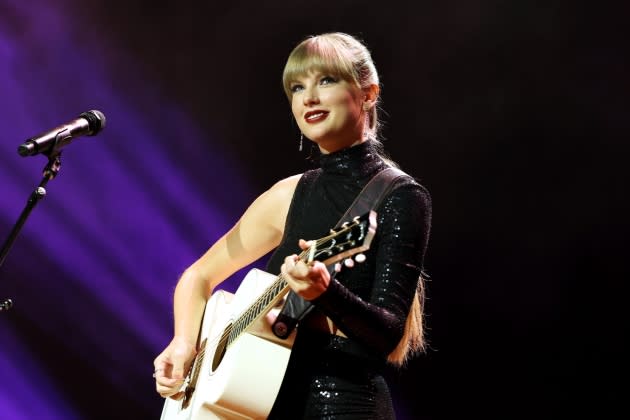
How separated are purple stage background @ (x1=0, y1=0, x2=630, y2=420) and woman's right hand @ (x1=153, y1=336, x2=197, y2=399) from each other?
1896 mm

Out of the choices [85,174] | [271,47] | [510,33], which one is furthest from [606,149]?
[85,174]

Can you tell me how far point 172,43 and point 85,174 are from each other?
1.02 meters

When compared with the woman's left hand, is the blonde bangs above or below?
above

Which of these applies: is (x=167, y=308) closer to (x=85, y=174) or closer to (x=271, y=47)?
(x=85, y=174)

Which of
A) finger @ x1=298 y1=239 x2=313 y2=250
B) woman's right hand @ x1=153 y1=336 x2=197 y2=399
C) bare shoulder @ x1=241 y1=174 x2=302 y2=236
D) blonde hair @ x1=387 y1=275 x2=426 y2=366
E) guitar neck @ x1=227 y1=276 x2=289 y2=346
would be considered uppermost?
bare shoulder @ x1=241 y1=174 x2=302 y2=236

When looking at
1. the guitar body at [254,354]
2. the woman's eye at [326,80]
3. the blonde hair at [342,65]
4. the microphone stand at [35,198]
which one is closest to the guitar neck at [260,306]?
the guitar body at [254,354]

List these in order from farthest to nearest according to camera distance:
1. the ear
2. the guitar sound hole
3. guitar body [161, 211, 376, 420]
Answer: the ear < the guitar sound hole < guitar body [161, 211, 376, 420]

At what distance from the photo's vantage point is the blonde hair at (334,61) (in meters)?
2.26

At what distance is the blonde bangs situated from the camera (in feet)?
7.39

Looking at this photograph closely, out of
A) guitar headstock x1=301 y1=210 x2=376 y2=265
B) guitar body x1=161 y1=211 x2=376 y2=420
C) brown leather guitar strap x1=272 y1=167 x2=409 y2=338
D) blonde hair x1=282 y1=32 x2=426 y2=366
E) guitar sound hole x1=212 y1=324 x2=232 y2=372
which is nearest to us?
guitar headstock x1=301 y1=210 x2=376 y2=265

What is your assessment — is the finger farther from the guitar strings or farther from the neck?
the neck

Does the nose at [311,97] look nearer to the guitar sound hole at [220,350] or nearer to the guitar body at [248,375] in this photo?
the guitar body at [248,375]

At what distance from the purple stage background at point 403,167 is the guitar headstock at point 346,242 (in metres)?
2.61

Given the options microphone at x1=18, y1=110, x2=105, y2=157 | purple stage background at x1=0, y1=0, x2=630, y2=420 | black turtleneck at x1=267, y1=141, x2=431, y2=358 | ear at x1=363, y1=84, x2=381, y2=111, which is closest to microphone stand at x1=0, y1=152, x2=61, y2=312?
microphone at x1=18, y1=110, x2=105, y2=157
